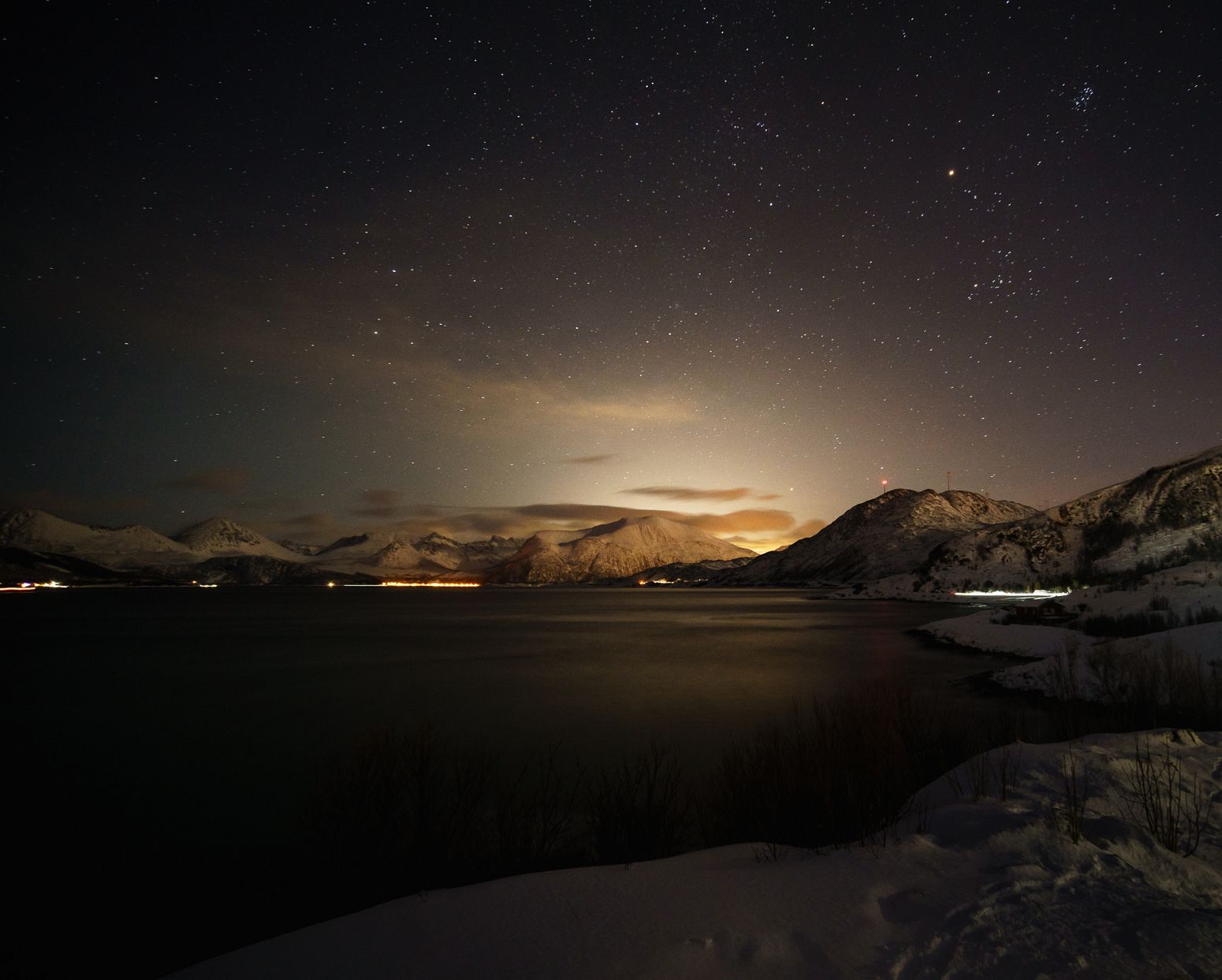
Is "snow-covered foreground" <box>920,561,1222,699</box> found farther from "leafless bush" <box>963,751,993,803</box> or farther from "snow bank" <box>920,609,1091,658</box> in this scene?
"leafless bush" <box>963,751,993,803</box>

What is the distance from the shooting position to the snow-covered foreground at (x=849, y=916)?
12.1 feet

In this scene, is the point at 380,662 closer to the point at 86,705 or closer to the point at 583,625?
the point at 86,705

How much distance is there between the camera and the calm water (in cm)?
1138

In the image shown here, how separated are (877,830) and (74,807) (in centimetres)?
1399

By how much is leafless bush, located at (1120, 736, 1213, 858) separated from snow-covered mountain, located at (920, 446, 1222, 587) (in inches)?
2189

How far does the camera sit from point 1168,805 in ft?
17.0

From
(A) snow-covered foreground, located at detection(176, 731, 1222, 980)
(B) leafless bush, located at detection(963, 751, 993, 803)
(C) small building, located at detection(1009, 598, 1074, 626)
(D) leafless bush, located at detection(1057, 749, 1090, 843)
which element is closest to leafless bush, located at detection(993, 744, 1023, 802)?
(B) leafless bush, located at detection(963, 751, 993, 803)

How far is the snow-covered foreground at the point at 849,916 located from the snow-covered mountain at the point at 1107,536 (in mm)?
57991

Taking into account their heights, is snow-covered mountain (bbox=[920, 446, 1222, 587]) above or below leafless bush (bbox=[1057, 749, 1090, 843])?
above

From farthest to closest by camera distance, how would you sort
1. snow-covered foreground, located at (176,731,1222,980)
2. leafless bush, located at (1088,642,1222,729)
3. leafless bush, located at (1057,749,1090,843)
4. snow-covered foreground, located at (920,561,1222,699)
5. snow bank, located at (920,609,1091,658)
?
snow bank, located at (920,609,1091,658) < snow-covered foreground, located at (920,561,1222,699) < leafless bush, located at (1088,642,1222,729) < leafless bush, located at (1057,749,1090,843) < snow-covered foreground, located at (176,731,1222,980)

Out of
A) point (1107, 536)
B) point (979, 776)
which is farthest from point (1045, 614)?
point (1107, 536)

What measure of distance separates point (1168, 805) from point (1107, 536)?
101290 mm

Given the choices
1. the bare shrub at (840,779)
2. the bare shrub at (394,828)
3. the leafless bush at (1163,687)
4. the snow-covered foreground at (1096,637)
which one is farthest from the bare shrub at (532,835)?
the snow-covered foreground at (1096,637)

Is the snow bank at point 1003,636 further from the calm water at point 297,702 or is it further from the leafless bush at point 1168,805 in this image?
the leafless bush at point 1168,805
